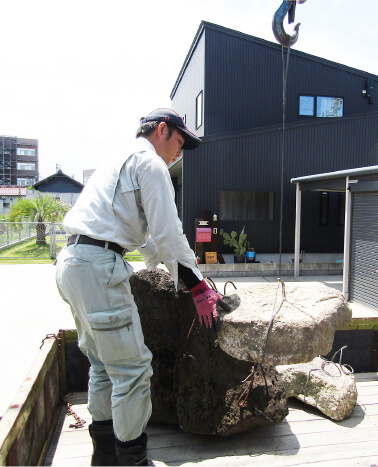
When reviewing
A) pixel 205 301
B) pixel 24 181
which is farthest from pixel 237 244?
pixel 24 181

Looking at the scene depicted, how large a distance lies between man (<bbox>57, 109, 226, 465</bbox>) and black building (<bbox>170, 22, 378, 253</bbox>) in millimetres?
9652

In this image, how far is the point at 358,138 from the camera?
12.7 meters

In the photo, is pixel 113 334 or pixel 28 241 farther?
pixel 28 241

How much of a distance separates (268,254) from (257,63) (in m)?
7.88

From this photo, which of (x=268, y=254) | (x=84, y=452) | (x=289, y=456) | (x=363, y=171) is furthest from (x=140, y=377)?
(x=268, y=254)

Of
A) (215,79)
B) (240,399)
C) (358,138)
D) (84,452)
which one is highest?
(215,79)

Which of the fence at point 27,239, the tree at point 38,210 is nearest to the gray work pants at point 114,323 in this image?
the fence at point 27,239

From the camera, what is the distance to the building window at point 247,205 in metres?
12.9

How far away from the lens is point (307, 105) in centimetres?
1616

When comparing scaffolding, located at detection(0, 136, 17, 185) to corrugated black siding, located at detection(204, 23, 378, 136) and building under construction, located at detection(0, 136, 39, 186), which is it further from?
corrugated black siding, located at detection(204, 23, 378, 136)

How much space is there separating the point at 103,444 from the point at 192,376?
0.73 meters

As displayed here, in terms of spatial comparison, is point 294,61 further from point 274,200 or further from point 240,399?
point 240,399

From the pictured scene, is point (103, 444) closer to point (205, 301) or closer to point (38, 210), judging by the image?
point (205, 301)

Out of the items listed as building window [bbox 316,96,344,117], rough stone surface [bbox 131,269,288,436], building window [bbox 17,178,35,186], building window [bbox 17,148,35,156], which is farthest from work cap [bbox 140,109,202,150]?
building window [bbox 17,148,35,156]
